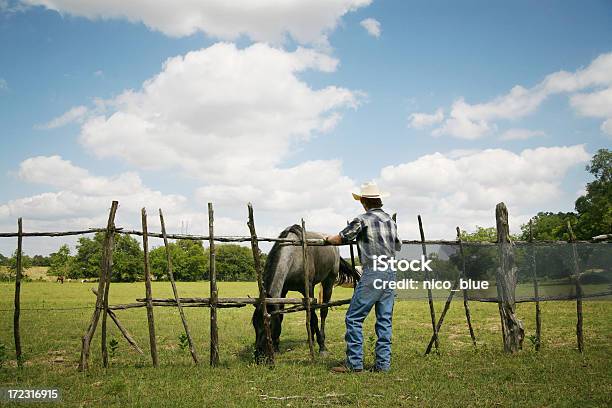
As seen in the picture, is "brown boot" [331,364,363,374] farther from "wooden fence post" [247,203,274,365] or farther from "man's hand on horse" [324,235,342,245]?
"man's hand on horse" [324,235,342,245]

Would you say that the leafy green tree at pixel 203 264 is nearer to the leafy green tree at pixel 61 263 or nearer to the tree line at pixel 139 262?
the tree line at pixel 139 262

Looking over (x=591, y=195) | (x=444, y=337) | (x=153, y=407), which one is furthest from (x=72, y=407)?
(x=591, y=195)

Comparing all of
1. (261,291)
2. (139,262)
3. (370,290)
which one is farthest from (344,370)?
(139,262)

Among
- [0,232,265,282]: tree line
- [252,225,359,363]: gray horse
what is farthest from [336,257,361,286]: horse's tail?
[0,232,265,282]: tree line

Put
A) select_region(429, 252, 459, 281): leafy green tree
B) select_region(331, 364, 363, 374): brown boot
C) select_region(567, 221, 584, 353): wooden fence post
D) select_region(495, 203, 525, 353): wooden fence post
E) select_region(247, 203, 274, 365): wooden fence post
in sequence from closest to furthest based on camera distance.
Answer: select_region(331, 364, 363, 374): brown boot
select_region(247, 203, 274, 365): wooden fence post
select_region(495, 203, 525, 353): wooden fence post
select_region(567, 221, 584, 353): wooden fence post
select_region(429, 252, 459, 281): leafy green tree

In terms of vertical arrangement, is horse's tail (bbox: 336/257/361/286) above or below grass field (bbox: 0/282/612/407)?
above

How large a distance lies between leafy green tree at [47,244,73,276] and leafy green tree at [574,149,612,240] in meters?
60.6

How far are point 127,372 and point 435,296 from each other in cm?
619

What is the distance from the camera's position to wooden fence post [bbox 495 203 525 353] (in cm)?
903

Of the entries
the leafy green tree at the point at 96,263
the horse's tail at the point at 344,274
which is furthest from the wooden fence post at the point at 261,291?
the leafy green tree at the point at 96,263

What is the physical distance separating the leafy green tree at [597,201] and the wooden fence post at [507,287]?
168ft

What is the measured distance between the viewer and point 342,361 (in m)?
8.34

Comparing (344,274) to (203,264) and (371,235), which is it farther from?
(203,264)

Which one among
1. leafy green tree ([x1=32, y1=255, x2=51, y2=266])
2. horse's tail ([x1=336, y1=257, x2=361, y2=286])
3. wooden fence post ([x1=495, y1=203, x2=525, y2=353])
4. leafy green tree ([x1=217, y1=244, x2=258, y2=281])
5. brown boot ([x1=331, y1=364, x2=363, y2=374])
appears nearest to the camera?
brown boot ([x1=331, y1=364, x2=363, y2=374])
